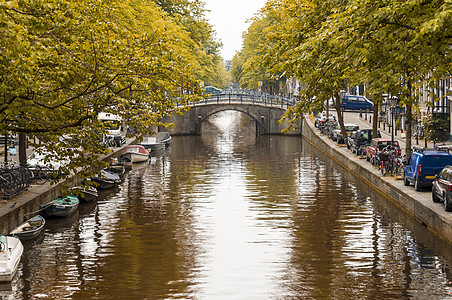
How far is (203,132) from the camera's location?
83125 millimetres

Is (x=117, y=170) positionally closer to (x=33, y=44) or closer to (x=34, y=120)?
(x=34, y=120)

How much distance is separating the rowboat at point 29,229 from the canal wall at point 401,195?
13.2 meters

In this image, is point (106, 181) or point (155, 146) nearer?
point (106, 181)

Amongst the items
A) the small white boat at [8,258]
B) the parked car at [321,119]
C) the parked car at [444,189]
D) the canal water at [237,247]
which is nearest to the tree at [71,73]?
the small white boat at [8,258]

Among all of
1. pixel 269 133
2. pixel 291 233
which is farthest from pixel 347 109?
pixel 291 233

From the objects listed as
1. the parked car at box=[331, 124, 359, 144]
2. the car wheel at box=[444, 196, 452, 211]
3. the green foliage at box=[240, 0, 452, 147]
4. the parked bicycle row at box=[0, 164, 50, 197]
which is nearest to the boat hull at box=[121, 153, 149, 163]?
the parked car at box=[331, 124, 359, 144]

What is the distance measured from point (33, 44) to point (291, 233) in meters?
11.2

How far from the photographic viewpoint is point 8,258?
1798 cm

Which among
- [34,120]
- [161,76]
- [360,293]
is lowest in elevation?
Result: [360,293]

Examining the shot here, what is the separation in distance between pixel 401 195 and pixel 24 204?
14.5 metres

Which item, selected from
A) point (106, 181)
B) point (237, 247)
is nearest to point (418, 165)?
point (237, 247)

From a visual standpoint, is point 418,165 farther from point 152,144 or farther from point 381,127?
point 381,127

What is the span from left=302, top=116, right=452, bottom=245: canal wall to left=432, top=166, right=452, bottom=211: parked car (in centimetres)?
24

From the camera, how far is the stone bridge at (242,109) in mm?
75375
